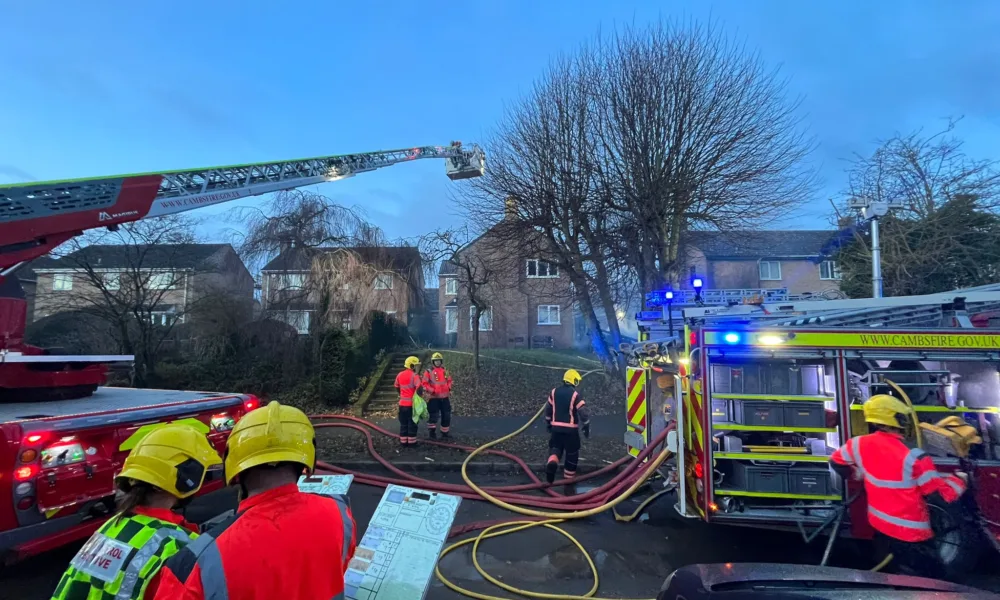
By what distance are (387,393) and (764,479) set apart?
378 inches

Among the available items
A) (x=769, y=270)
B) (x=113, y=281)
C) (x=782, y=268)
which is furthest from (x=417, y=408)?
(x=782, y=268)

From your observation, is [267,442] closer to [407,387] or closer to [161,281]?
[407,387]

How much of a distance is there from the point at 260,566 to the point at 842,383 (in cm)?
453

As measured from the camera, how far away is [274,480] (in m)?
1.49

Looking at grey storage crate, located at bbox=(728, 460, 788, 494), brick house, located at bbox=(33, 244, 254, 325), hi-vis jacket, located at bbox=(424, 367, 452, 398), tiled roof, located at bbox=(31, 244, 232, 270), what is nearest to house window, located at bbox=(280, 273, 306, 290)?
brick house, located at bbox=(33, 244, 254, 325)

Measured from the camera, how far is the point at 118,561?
1537 mm

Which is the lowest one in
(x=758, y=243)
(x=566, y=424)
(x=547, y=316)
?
(x=566, y=424)

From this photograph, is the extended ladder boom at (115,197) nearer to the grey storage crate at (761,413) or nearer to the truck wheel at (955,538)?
the grey storage crate at (761,413)

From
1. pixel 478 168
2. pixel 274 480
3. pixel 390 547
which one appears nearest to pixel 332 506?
pixel 274 480

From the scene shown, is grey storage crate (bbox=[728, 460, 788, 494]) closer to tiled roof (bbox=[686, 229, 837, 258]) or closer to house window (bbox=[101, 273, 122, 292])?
tiled roof (bbox=[686, 229, 837, 258])

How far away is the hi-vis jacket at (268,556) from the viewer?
126 cm

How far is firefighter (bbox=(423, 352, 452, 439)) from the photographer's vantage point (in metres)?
8.29

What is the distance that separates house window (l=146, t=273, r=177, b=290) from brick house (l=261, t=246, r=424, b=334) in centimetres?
224

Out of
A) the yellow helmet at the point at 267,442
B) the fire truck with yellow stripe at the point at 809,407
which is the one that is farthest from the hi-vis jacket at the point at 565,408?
the yellow helmet at the point at 267,442
